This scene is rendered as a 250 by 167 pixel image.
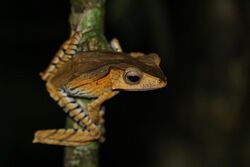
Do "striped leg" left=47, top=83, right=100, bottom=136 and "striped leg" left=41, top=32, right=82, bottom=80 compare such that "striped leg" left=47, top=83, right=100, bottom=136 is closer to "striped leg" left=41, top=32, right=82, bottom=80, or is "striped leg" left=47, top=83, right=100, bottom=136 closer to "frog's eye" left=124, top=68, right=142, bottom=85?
"striped leg" left=41, top=32, right=82, bottom=80

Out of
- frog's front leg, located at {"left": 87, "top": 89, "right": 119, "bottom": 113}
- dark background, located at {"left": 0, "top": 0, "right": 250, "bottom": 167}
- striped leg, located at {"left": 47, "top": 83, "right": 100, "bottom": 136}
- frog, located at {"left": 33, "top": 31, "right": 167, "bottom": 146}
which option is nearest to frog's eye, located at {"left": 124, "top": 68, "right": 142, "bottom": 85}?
frog, located at {"left": 33, "top": 31, "right": 167, "bottom": 146}

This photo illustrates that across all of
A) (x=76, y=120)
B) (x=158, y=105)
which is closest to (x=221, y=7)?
(x=158, y=105)

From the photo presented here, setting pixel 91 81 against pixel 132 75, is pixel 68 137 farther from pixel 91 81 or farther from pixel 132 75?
pixel 132 75

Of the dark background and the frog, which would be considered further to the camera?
the dark background

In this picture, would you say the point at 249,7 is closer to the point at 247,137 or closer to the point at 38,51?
the point at 247,137

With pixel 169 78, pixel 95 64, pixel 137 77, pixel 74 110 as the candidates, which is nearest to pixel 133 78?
pixel 137 77

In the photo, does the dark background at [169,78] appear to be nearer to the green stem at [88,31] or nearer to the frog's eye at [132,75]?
the frog's eye at [132,75]
